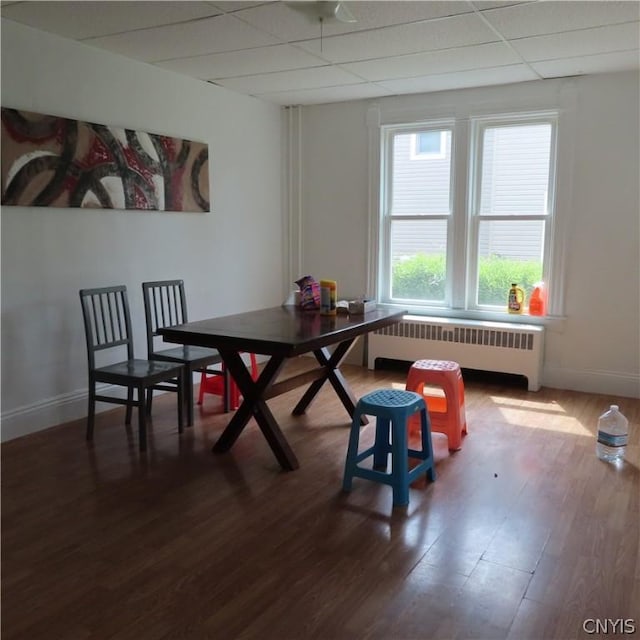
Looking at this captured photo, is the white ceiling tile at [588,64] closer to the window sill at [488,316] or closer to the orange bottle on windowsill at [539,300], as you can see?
the orange bottle on windowsill at [539,300]

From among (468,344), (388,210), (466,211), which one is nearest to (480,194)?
(466,211)

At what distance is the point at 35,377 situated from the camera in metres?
3.79

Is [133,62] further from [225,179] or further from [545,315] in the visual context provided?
[545,315]

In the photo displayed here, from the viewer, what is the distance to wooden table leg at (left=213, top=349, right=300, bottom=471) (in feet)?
10.9

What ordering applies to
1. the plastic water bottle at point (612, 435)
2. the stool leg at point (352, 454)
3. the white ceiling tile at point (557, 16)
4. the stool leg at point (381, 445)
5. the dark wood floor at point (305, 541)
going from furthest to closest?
the plastic water bottle at point (612, 435) < the stool leg at point (381, 445) < the white ceiling tile at point (557, 16) < the stool leg at point (352, 454) < the dark wood floor at point (305, 541)

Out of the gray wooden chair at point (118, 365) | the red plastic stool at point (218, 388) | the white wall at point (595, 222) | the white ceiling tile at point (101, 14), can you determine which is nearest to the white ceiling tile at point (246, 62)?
the white ceiling tile at point (101, 14)

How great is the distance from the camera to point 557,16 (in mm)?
3297

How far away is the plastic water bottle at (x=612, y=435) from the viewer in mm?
3422

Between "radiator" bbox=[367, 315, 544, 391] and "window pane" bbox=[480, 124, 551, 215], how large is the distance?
38.0 inches

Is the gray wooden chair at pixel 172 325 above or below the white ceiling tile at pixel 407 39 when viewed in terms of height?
below

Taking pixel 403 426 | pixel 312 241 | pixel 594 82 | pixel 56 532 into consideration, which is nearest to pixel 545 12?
pixel 594 82

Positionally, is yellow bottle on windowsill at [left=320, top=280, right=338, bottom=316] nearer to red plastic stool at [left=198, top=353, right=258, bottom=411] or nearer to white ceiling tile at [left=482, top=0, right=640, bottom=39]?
red plastic stool at [left=198, top=353, right=258, bottom=411]

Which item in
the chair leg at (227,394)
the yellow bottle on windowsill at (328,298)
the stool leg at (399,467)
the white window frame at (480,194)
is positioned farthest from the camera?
the white window frame at (480,194)

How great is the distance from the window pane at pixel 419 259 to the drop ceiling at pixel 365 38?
1.19 meters
